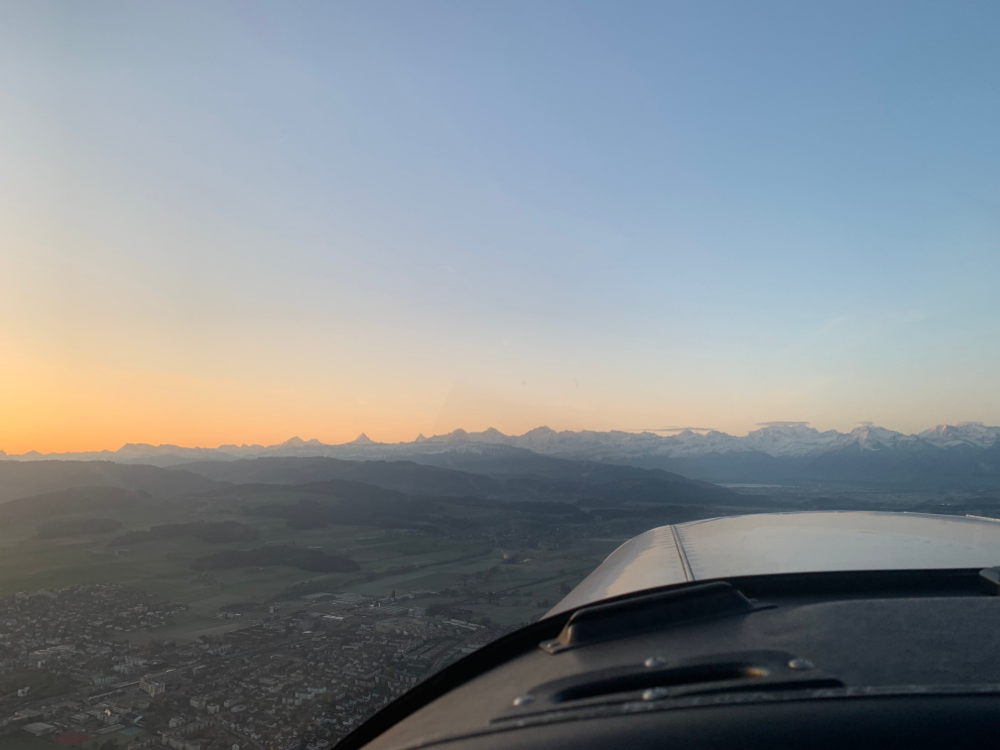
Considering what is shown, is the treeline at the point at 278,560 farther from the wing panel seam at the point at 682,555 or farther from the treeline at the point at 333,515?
the wing panel seam at the point at 682,555

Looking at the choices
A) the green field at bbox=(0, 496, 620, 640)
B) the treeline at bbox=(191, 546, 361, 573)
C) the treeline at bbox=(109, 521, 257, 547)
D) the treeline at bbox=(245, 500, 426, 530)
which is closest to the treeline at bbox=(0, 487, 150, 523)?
the green field at bbox=(0, 496, 620, 640)

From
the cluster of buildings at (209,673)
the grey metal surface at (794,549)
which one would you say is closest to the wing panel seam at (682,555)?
the grey metal surface at (794,549)

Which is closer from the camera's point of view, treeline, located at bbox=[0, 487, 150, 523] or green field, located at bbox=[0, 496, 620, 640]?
green field, located at bbox=[0, 496, 620, 640]

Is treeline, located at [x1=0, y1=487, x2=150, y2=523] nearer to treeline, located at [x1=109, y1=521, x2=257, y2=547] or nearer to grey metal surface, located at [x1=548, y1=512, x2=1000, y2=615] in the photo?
treeline, located at [x1=109, y1=521, x2=257, y2=547]

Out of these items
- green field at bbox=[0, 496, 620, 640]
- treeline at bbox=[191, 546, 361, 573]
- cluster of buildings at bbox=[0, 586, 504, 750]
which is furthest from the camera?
treeline at bbox=[191, 546, 361, 573]

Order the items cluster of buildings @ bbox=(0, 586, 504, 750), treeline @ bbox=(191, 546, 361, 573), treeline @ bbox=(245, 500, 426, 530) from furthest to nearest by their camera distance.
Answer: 1. treeline @ bbox=(245, 500, 426, 530)
2. treeline @ bbox=(191, 546, 361, 573)
3. cluster of buildings @ bbox=(0, 586, 504, 750)

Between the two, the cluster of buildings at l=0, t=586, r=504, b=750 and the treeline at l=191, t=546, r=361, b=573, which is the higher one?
the cluster of buildings at l=0, t=586, r=504, b=750

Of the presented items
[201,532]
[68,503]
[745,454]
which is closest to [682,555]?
[201,532]
